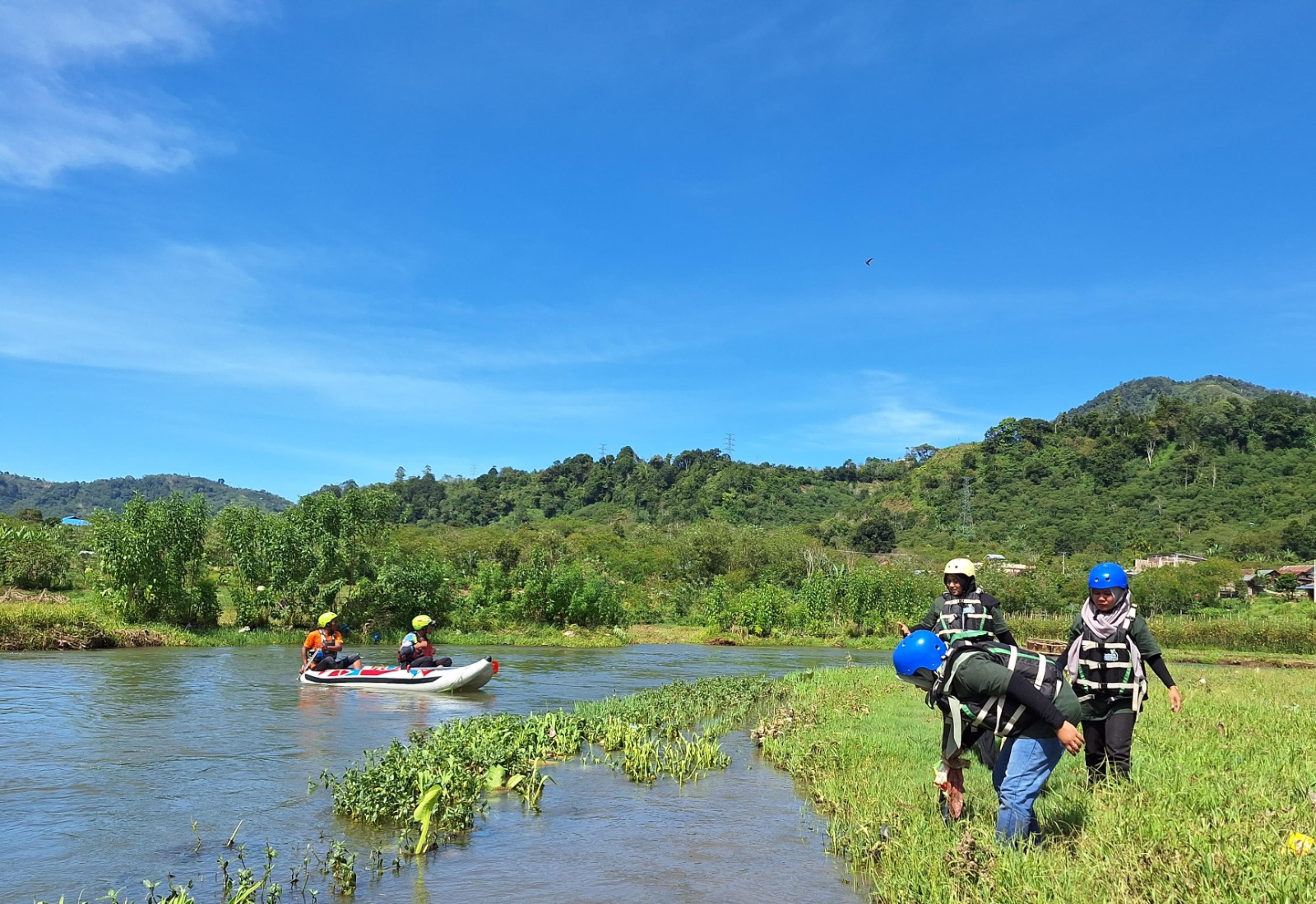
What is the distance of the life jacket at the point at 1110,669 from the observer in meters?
7.64

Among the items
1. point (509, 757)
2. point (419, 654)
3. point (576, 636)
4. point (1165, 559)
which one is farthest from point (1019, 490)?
point (509, 757)

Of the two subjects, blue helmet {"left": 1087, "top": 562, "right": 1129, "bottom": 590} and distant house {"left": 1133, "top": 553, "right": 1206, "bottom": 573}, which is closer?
blue helmet {"left": 1087, "top": 562, "right": 1129, "bottom": 590}

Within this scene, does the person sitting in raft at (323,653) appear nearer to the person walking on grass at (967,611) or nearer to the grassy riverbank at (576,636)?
the grassy riverbank at (576,636)

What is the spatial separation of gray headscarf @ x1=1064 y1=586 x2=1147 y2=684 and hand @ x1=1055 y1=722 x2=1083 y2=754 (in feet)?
6.11

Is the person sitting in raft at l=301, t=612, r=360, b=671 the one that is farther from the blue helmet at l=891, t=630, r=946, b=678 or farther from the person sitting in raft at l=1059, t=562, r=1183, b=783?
the blue helmet at l=891, t=630, r=946, b=678

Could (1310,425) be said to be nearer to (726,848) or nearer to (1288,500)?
(1288,500)

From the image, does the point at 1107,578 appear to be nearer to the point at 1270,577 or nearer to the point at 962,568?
the point at 962,568

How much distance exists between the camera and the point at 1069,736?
597cm

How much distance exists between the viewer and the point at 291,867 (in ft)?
26.3

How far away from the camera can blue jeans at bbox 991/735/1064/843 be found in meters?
6.36

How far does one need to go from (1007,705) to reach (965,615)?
1.61m

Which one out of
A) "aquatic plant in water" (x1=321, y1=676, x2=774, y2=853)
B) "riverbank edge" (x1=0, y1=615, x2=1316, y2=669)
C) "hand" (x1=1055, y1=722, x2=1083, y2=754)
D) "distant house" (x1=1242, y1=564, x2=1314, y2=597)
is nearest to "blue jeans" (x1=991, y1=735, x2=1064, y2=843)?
"hand" (x1=1055, y1=722, x2=1083, y2=754)

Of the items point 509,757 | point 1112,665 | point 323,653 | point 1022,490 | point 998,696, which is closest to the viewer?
point 998,696

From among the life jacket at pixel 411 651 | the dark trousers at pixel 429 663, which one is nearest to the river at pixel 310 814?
the dark trousers at pixel 429 663
